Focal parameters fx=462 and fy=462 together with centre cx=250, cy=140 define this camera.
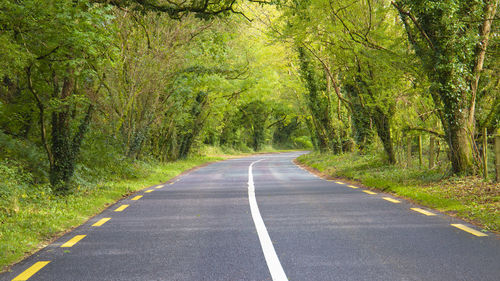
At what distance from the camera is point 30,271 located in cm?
501

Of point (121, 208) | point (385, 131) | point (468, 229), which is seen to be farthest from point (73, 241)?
point (385, 131)

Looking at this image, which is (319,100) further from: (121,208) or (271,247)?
(271,247)

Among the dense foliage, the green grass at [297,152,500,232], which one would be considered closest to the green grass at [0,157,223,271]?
the dense foliage

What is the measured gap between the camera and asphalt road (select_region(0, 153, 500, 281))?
4.80m

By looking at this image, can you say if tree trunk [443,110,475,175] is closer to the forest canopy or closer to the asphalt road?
the forest canopy

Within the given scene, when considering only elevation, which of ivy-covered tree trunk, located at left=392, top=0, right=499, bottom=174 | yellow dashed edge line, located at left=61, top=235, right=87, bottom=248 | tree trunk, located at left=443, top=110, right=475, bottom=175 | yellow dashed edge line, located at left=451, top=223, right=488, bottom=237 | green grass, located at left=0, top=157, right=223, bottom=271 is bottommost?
yellow dashed edge line, located at left=61, top=235, right=87, bottom=248

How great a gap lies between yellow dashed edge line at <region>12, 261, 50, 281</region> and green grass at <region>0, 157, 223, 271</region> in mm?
338

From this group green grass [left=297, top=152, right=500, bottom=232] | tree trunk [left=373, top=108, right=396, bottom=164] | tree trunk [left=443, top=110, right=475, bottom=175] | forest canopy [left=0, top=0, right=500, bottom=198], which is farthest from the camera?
tree trunk [left=373, top=108, right=396, bottom=164]

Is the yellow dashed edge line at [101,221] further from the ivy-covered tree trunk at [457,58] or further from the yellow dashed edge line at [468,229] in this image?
the ivy-covered tree trunk at [457,58]

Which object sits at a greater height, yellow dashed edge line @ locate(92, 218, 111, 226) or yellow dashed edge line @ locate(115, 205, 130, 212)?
yellow dashed edge line @ locate(115, 205, 130, 212)

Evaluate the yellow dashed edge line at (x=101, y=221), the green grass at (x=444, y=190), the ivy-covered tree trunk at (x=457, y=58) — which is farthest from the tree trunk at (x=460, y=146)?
the yellow dashed edge line at (x=101, y=221)

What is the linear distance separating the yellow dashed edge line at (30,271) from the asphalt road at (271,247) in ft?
0.04

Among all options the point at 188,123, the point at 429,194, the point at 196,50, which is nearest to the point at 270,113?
the point at 188,123

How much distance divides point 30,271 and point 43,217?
323cm
